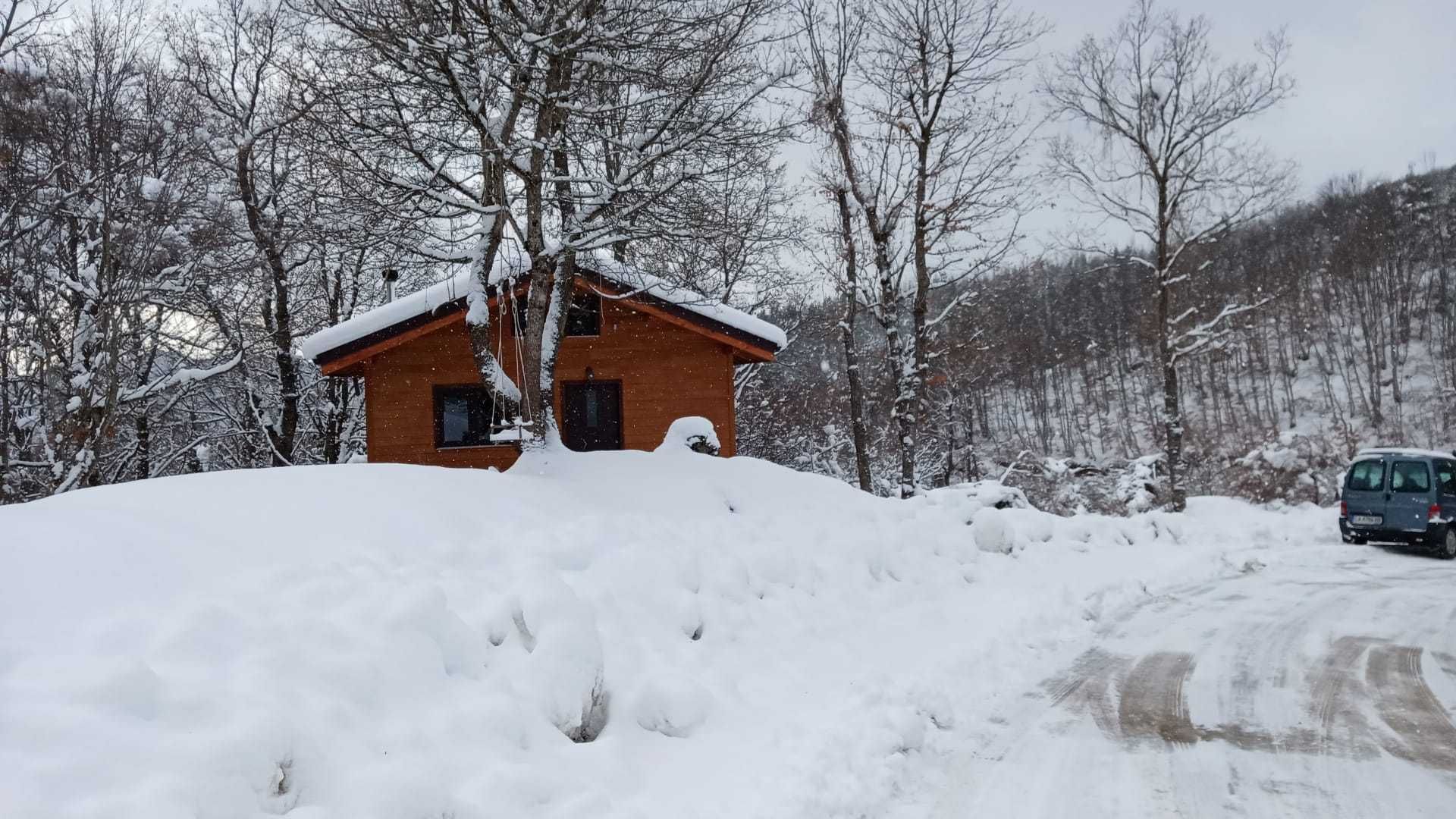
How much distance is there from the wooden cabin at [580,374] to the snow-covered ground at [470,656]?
285 inches

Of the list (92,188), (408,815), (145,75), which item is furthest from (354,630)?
(145,75)

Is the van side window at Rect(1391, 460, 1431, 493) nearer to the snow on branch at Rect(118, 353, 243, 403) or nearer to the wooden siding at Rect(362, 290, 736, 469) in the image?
the wooden siding at Rect(362, 290, 736, 469)

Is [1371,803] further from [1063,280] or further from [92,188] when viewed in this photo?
[1063,280]

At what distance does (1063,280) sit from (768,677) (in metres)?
78.0

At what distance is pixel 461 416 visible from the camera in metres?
16.4

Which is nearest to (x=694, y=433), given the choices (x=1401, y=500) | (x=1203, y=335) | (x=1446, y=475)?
(x=1401, y=500)

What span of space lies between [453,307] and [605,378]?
320cm

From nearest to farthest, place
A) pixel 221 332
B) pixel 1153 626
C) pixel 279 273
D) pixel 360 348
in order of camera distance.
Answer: pixel 1153 626
pixel 360 348
pixel 221 332
pixel 279 273

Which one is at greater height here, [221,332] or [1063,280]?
[1063,280]

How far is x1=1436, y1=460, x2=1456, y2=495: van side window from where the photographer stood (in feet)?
49.8

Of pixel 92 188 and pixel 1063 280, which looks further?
pixel 1063 280

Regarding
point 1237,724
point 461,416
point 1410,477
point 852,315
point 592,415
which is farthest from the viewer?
point 852,315

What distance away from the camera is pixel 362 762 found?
3701 mm

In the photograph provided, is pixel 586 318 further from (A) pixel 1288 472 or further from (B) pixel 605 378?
(A) pixel 1288 472
